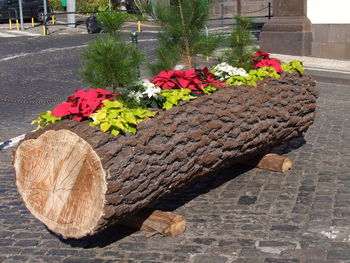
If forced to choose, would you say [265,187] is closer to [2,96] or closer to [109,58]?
[109,58]

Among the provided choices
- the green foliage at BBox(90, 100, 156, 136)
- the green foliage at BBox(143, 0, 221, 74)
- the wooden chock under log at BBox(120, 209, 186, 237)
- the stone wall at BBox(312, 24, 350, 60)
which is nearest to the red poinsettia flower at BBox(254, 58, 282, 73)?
the green foliage at BBox(143, 0, 221, 74)

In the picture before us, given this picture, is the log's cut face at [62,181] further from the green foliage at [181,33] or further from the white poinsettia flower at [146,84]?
the green foliage at [181,33]

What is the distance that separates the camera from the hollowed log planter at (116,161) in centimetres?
398

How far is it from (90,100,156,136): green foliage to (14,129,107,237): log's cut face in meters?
0.21

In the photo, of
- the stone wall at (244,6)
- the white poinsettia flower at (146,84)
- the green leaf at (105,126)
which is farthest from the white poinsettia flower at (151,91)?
the stone wall at (244,6)

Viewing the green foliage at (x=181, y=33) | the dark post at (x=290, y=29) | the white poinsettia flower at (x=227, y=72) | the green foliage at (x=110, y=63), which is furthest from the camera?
the dark post at (x=290, y=29)

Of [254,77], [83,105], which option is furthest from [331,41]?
[83,105]

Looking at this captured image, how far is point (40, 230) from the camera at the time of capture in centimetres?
480

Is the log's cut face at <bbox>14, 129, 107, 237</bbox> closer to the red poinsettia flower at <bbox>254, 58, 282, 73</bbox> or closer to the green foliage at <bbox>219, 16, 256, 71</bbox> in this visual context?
the green foliage at <bbox>219, 16, 256, 71</bbox>

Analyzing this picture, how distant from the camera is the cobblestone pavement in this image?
13.9 feet

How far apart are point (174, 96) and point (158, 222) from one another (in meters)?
1.03

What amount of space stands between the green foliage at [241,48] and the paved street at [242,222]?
115 centimetres

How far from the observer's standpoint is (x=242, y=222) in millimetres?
4770

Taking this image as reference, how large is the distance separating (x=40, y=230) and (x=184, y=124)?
1.51 meters
